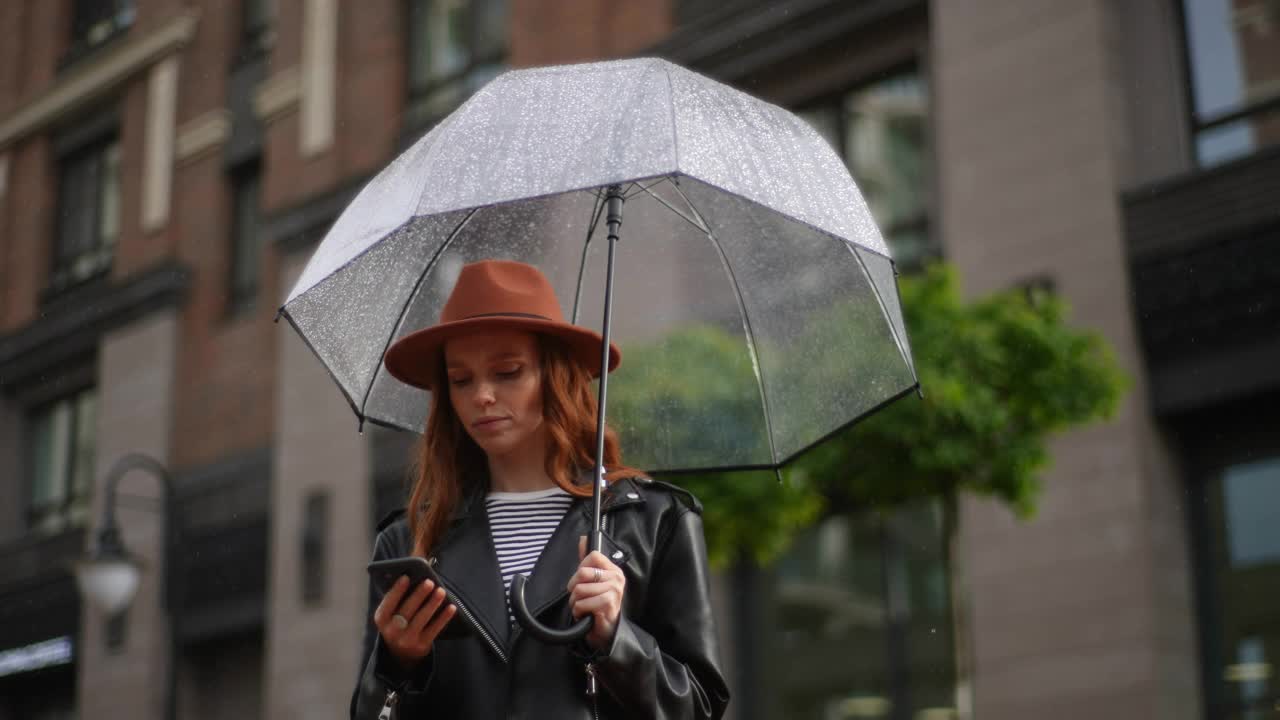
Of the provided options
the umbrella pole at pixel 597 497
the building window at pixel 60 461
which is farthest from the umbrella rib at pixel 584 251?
the building window at pixel 60 461

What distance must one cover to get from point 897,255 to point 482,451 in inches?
461

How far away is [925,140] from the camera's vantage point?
14.7 meters

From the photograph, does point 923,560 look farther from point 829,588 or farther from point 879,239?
point 879,239

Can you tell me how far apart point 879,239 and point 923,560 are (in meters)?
10.6

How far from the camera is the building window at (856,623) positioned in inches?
539

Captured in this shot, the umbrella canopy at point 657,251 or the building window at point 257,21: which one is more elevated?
the building window at point 257,21

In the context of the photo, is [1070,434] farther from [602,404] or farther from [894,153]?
[602,404]

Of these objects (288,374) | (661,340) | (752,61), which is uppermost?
(752,61)

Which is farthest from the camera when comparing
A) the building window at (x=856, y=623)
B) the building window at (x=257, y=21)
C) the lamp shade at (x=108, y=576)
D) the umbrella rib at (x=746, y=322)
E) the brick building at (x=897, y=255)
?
the building window at (x=257, y=21)

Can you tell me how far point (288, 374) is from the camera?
21.0 m

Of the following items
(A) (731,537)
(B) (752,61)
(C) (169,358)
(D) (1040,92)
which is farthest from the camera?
(C) (169,358)

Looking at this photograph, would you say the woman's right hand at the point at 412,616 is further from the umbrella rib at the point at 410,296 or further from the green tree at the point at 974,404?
the green tree at the point at 974,404

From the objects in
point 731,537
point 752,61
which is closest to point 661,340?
point 731,537

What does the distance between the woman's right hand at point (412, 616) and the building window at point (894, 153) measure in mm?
11861
